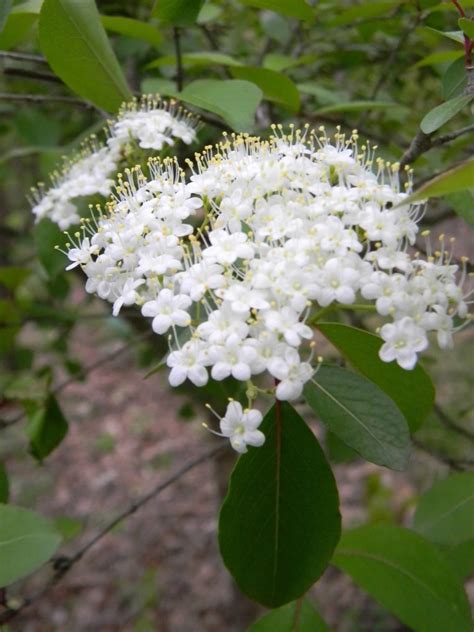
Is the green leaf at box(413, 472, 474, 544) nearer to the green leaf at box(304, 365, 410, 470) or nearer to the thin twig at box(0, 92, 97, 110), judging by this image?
the green leaf at box(304, 365, 410, 470)

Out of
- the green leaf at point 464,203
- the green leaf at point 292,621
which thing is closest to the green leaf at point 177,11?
the green leaf at point 464,203

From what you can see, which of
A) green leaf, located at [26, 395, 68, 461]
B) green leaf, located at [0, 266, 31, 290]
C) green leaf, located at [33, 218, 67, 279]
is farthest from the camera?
green leaf, located at [0, 266, 31, 290]

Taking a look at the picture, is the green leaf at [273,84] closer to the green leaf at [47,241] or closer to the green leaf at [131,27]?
the green leaf at [131,27]

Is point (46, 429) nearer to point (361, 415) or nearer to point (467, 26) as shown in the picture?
point (361, 415)

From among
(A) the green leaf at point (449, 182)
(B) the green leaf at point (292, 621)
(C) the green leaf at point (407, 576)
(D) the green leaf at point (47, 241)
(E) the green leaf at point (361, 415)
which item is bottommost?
(B) the green leaf at point (292, 621)

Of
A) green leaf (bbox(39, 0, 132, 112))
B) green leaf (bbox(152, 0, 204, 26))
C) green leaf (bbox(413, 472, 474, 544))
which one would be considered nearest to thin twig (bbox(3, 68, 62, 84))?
green leaf (bbox(39, 0, 132, 112))

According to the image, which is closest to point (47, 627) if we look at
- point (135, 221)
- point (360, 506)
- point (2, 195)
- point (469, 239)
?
point (360, 506)
